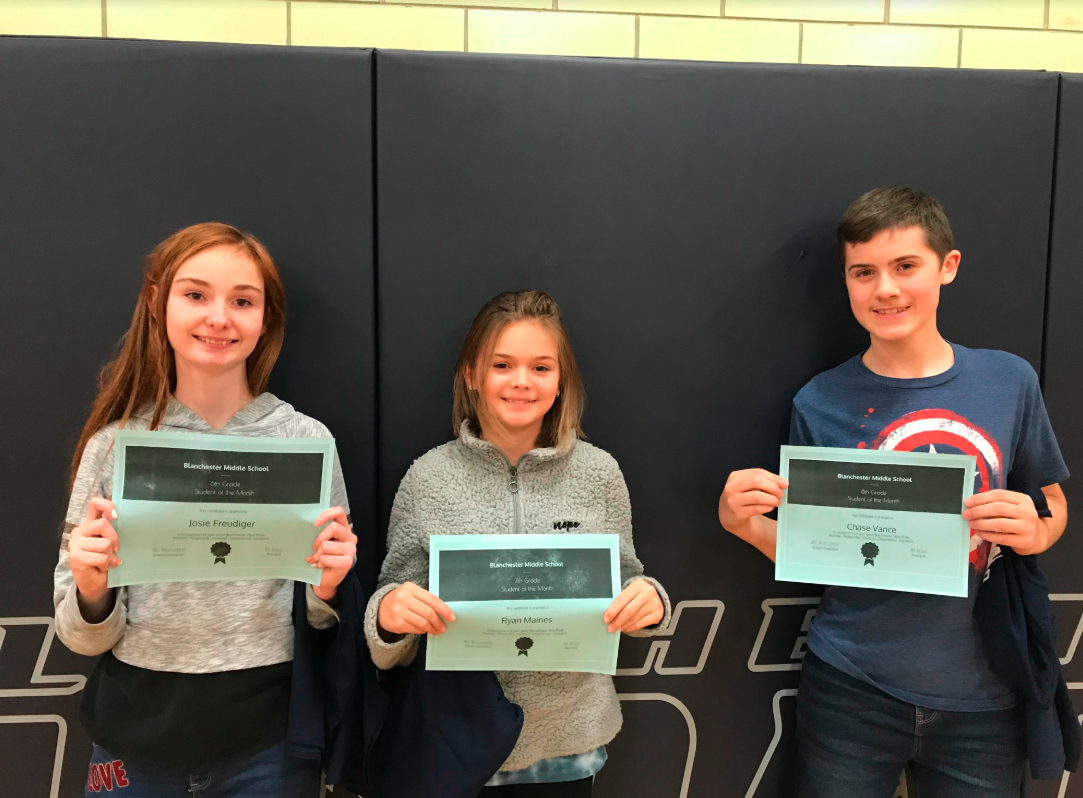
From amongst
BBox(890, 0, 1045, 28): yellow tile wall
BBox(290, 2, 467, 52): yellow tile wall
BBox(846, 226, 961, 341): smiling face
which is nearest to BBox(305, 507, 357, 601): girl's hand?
BBox(846, 226, 961, 341): smiling face

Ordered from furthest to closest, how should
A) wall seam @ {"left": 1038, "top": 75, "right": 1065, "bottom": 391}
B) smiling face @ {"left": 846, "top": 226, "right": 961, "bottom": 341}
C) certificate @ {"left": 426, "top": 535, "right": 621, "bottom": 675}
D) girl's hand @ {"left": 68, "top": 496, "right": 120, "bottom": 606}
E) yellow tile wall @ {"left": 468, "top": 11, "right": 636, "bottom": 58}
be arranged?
yellow tile wall @ {"left": 468, "top": 11, "right": 636, "bottom": 58}
wall seam @ {"left": 1038, "top": 75, "right": 1065, "bottom": 391}
smiling face @ {"left": 846, "top": 226, "right": 961, "bottom": 341}
certificate @ {"left": 426, "top": 535, "right": 621, "bottom": 675}
girl's hand @ {"left": 68, "top": 496, "right": 120, "bottom": 606}

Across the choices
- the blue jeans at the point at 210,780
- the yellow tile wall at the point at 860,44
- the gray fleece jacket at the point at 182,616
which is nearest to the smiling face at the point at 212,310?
A: the gray fleece jacket at the point at 182,616

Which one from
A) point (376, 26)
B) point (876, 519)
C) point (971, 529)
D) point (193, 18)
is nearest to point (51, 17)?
point (193, 18)

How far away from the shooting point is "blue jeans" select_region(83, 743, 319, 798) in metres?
1.20

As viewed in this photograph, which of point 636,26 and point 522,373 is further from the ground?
point 636,26

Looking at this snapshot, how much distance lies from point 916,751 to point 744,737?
418 mm

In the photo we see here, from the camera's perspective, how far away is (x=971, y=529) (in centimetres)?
132

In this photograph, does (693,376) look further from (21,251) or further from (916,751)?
(21,251)

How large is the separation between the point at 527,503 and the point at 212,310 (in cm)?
69

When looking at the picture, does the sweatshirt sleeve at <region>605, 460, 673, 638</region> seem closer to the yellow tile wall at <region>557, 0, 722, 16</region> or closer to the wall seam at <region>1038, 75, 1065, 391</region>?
the wall seam at <region>1038, 75, 1065, 391</region>

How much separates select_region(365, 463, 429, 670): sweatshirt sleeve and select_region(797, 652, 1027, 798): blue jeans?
0.91m

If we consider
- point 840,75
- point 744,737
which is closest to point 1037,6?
point 840,75

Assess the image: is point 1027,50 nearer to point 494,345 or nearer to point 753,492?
point 753,492

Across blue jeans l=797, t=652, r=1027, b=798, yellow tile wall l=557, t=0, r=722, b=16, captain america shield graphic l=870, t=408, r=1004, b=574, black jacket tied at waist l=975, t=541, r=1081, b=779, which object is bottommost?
Answer: blue jeans l=797, t=652, r=1027, b=798
